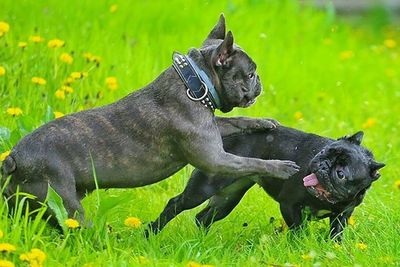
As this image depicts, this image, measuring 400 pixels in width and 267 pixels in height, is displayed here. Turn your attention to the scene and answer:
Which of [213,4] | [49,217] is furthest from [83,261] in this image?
[213,4]

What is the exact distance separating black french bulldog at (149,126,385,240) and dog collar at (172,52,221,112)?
1.97ft

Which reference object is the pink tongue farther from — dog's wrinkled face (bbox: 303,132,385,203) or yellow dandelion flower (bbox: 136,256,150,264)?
yellow dandelion flower (bbox: 136,256,150,264)

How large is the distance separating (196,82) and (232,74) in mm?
255

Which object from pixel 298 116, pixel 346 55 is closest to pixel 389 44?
pixel 346 55

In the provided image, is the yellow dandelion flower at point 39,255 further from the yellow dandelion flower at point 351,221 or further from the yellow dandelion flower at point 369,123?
the yellow dandelion flower at point 369,123

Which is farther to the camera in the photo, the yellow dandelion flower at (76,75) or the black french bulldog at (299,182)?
the yellow dandelion flower at (76,75)

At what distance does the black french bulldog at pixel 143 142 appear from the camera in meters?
5.33

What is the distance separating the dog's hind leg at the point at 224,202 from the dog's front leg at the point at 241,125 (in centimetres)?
39

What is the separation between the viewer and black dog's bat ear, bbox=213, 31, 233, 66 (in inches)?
220

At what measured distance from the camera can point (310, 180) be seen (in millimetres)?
5730

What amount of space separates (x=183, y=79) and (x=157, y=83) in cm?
18

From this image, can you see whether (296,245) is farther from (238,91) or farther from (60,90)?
(60,90)

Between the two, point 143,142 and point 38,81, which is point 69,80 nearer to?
point 38,81

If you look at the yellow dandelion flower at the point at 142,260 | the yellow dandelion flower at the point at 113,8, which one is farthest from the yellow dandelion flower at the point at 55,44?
the yellow dandelion flower at the point at 142,260
